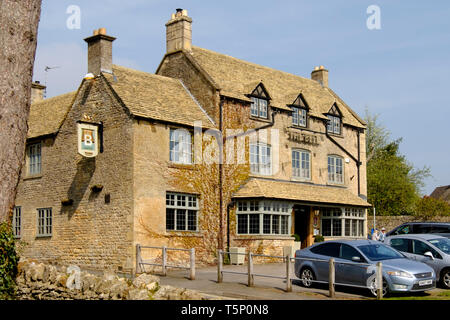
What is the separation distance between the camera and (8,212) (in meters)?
14.5

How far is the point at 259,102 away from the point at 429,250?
13168mm

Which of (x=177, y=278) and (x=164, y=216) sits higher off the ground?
(x=164, y=216)

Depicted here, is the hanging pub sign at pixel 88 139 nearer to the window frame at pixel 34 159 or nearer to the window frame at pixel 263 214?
the window frame at pixel 34 159

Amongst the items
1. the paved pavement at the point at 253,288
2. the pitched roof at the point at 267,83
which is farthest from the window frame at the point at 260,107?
the paved pavement at the point at 253,288

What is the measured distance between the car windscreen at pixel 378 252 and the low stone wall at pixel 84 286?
6758 millimetres

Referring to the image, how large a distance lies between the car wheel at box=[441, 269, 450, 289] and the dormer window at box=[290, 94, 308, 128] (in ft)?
47.5

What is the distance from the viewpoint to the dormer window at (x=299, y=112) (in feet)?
107

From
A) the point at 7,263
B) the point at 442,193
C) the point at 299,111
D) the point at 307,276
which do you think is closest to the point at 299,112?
the point at 299,111

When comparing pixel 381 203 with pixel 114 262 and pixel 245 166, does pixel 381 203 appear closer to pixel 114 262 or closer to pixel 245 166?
pixel 245 166

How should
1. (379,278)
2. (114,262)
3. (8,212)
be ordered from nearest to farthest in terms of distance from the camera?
(8,212), (379,278), (114,262)

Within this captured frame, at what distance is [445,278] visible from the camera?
19.5 m
